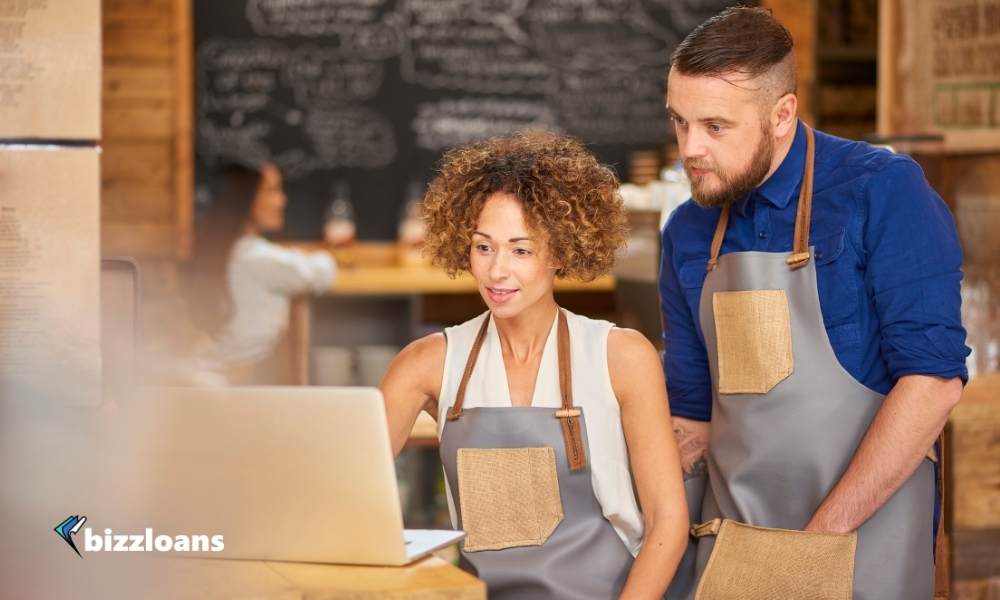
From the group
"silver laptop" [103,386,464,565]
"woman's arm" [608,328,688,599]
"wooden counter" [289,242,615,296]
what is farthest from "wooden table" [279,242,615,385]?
"silver laptop" [103,386,464,565]

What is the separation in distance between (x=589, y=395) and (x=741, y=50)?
1.72 ft

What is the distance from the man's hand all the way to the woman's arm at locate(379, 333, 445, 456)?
16.5 inches

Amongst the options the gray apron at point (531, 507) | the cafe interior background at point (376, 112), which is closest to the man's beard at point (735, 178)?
the gray apron at point (531, 507)

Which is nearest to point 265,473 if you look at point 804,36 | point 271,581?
point 271,581

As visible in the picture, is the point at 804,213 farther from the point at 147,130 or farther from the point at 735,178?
the point at 147,130

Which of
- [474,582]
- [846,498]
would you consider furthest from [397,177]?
[474,582]

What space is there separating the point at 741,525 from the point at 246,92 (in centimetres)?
379

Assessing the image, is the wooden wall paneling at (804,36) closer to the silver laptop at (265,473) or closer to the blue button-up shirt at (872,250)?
the blue button-up shirt at (872,250)

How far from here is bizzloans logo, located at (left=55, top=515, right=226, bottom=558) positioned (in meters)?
1.32

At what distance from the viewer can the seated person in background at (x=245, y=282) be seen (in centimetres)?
418

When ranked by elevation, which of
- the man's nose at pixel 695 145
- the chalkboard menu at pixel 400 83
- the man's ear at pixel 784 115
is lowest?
the man's nose at pixel 695 145

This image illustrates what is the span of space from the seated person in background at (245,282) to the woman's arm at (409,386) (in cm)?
248

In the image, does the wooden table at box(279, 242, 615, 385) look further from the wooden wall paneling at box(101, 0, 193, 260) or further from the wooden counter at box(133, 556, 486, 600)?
the wooden counter at box(133, 556, 486, 600)


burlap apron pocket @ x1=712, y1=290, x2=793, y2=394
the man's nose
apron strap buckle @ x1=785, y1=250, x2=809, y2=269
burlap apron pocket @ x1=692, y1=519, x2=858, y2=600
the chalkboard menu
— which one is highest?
the chalkboard menu
